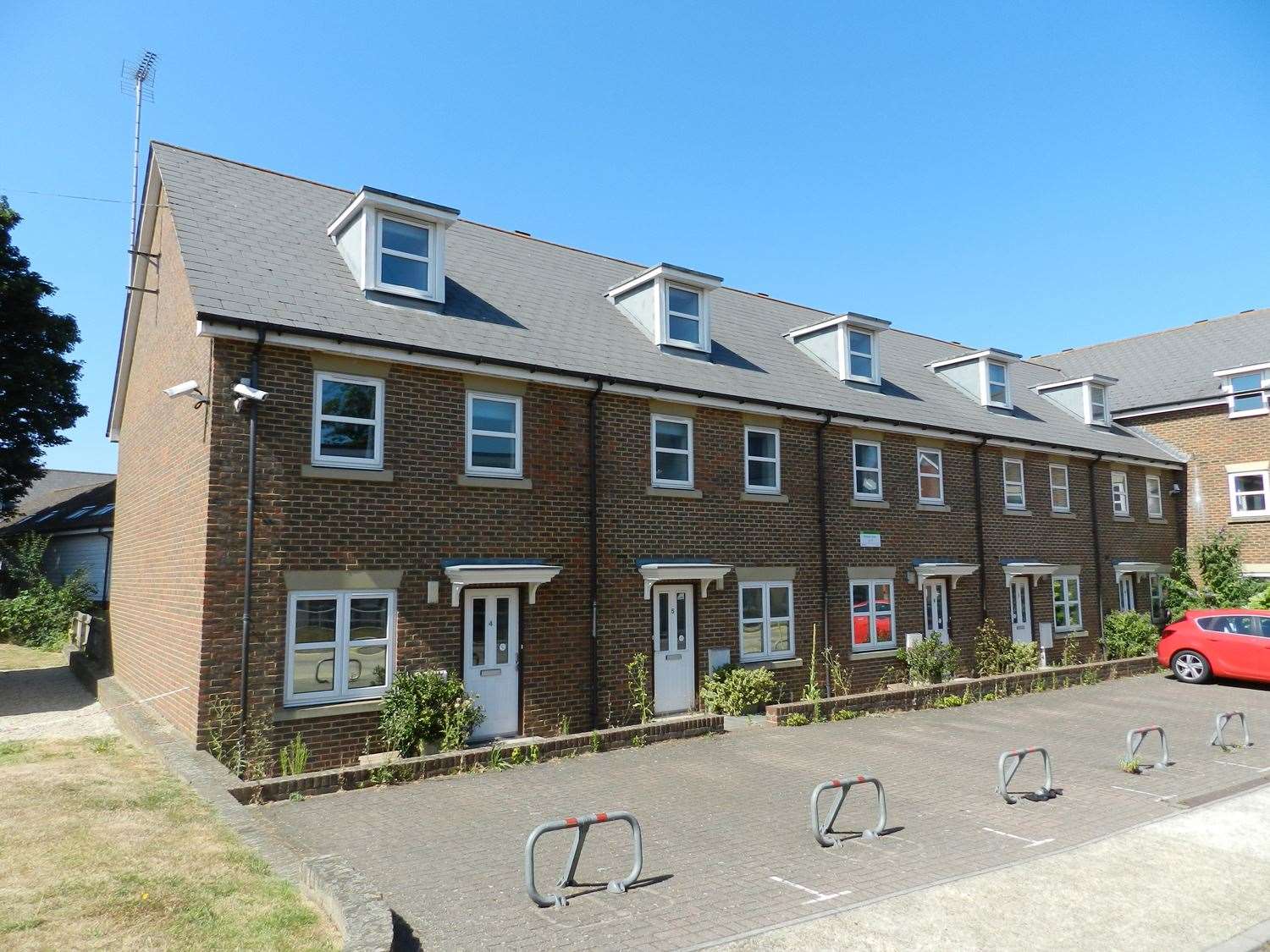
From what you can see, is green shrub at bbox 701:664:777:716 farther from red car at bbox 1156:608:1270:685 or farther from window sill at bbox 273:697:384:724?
red car at bbox 1156:608:1270:685

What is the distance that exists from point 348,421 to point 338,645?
3059 millimetres

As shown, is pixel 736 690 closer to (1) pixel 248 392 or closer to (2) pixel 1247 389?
(1) pixel 248 392

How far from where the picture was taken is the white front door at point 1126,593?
24.3m

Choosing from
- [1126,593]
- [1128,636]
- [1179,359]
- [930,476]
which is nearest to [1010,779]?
[930,476]

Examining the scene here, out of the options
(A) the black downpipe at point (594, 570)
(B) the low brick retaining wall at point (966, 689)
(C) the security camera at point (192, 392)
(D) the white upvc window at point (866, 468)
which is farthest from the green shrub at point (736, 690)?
(C) the security camera at point (192, 392)

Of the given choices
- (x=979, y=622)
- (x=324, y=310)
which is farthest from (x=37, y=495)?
(x=979, y=622)

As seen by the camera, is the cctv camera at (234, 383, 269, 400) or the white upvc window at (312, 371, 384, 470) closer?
the cctv camera at (234, 383, 269, 400)

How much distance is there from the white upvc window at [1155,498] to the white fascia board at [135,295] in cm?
2726

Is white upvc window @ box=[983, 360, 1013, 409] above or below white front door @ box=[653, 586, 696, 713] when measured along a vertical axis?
above

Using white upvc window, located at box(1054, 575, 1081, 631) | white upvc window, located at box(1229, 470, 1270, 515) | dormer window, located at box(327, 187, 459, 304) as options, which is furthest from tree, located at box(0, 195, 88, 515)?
white upvc window, located at box(1229, 470, 1270, 515)

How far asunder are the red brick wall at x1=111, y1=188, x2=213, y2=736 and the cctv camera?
560mm

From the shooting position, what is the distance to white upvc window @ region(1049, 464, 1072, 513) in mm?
22516

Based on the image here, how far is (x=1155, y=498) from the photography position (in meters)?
26.1

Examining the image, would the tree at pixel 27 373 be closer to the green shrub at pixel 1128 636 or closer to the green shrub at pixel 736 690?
the green shrub at pixel 736 690
